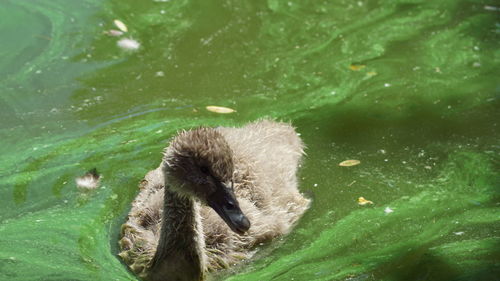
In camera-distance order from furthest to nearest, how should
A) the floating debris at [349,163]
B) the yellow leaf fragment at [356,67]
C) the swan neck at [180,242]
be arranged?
1. the yellow leaf fragment at [356,67]
2. the floating debris at [349,163]
3. the swan neck at [180,242]

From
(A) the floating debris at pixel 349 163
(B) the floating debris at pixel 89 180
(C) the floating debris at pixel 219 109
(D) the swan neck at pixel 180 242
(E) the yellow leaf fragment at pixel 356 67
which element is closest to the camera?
(D) the swan neck at pixel 180 242

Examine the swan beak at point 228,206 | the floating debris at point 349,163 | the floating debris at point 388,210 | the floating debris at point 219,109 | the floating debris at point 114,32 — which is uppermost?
the floating debris at point 114,32

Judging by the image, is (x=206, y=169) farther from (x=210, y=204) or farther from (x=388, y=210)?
(x=388, y=210)

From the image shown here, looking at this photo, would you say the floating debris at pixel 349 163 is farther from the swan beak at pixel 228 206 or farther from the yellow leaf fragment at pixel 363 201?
the swan beak at pixel 228 206

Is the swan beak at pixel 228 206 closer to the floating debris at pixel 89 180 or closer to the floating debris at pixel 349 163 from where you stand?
the floating debris at pixel 89 180

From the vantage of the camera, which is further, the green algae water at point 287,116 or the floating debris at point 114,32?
the floating debris at point 114,32

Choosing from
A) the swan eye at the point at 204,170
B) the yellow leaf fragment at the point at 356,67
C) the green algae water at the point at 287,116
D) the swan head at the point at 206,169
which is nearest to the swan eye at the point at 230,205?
the swan head at the point at 206,169

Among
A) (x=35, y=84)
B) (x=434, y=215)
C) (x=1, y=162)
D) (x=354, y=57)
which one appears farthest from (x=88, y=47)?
(x=434, y=215)

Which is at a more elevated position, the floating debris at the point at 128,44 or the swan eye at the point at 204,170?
the floating debris at the point at 128,44
